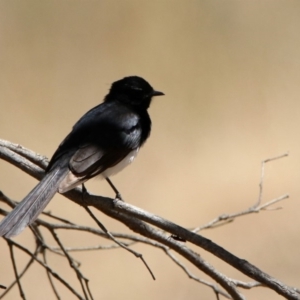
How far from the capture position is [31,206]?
2.79 m

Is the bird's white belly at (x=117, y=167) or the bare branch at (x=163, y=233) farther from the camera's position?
the bird's white belly at (x=117, y=167)

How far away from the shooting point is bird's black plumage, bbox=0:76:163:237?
2809mm

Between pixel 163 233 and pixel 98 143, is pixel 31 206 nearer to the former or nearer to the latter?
pixel 163 233

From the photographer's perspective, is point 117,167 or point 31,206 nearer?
point 31,206

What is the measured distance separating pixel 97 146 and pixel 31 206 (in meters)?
0.71

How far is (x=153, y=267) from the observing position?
17.9 feet

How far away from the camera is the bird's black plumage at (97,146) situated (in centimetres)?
281

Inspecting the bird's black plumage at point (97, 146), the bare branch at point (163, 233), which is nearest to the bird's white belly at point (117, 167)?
the bird's black plumage at point (97, 146)

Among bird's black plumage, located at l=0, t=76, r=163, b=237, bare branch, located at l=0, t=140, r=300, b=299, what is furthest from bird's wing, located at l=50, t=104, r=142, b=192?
bare branch, located at l=0, t=140, r=300, b=299

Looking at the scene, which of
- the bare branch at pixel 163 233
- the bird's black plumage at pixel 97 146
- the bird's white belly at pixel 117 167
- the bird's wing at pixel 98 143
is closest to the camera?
the bare branch at pixel 163 233

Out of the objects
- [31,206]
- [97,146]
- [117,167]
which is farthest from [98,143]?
[31,206]

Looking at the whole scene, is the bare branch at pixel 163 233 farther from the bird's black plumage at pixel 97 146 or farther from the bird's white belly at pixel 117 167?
the bird's white belly at pixel 117 167

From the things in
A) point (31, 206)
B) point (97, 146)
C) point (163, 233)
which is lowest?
point (31, 206)

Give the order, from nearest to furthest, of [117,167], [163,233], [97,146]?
[163,233] < [97,146] < [117,167]
